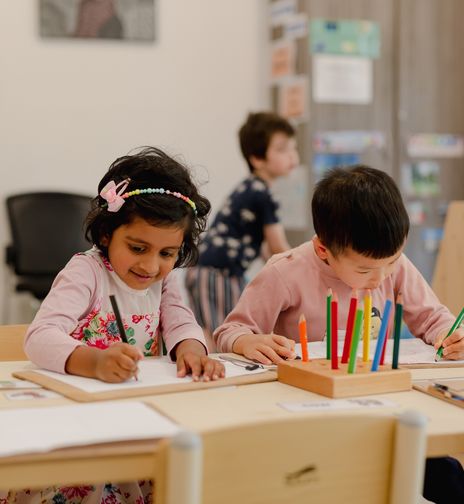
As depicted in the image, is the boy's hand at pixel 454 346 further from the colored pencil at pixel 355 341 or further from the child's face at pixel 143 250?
the child's face at pixel 143 250

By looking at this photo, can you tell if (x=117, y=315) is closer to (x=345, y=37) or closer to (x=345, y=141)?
(x=345, y=141)

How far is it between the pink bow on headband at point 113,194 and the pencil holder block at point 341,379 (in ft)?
1.44

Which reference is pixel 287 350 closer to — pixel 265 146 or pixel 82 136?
pixel 265 146

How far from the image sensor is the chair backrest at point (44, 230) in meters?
3.92

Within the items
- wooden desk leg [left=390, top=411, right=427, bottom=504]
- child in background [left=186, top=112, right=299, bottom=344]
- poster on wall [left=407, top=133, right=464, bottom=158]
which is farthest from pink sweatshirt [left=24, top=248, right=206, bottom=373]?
poster on wall [left=407, top=133, right=464, bottom=158]

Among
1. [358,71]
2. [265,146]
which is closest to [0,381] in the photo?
[265,146]

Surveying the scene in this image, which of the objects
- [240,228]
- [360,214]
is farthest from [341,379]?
[240,228]

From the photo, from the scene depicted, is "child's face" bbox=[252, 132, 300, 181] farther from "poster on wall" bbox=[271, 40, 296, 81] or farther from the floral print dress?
the floral print dress

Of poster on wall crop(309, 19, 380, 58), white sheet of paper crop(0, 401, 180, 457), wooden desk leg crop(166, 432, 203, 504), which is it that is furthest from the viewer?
poster on wall crop(309, 19, 380, 58)

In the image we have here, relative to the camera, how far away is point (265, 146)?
351cm

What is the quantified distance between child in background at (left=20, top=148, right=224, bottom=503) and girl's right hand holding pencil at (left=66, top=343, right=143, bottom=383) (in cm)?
9

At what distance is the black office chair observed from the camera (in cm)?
391

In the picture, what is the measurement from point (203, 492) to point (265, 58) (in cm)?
386

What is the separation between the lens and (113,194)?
1.58m
